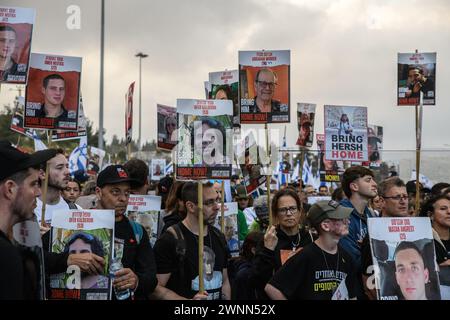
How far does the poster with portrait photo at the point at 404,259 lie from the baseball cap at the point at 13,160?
2548 mm

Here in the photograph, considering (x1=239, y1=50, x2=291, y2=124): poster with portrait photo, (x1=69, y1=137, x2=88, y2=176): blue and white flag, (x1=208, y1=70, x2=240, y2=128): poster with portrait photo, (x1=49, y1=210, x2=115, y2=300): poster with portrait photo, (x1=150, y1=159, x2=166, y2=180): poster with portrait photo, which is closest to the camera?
(x1=49, y1=210, x2=115, y2=300): poster with portrait photo

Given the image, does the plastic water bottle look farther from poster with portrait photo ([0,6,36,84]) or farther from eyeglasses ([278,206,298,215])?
poster with portrait photo ([0,6,36,84])

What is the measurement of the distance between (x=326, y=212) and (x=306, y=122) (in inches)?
354

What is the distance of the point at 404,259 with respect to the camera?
171 inches

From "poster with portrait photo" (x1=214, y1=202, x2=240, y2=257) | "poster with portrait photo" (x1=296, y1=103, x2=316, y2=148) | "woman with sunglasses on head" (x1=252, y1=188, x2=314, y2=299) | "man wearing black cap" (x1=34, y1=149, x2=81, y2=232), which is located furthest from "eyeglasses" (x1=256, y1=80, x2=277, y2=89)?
"poster with portrait photo" (x1=296, y1=103, x2=316, y2=148)

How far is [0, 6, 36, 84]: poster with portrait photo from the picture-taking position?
22.7 feet

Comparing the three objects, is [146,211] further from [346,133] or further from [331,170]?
[331,170]

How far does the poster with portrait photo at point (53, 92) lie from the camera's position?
7000 millimetres

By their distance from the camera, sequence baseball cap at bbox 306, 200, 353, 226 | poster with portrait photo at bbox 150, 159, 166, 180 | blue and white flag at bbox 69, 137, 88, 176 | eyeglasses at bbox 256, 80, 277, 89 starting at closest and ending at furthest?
baseball cap at bbox 306, 200, 353, 226 < eyeglasses at bbox 256, 80, 277, 89 < blue and white flag at bbox 69, 137, 88, 176 < poster with portrait photo at bbox 150, 159, 166, 180

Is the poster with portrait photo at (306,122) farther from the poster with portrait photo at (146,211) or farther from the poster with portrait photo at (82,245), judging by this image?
the poster with portrait photo at (82,245)

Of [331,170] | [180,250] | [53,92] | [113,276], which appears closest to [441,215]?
[180,250]

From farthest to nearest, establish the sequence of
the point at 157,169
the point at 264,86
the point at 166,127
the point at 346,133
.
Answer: the point at 157,169
the point at 346,133
the point at 166,127
the point at 264,86

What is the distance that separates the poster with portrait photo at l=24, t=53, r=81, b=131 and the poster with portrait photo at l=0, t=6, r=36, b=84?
165 millimetres

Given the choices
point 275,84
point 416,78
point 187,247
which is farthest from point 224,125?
point 416,78
